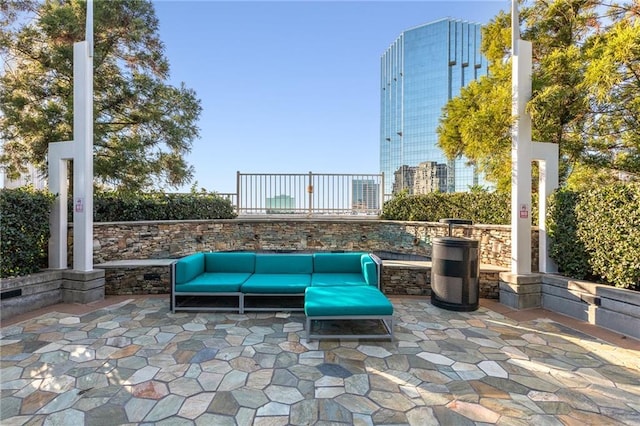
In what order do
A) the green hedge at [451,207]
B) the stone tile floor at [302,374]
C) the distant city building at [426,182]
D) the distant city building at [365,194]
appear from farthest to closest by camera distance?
the distant city building at [365,194], the distant city building at [426,182], the green hedge at [451,207], the stone tile floor at [302,374]

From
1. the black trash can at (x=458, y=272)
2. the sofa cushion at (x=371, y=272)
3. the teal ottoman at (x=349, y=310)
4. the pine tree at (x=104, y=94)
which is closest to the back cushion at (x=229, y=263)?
the teal ottoman at (x=349, y=310)

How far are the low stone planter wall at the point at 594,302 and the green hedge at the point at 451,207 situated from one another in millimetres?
1790

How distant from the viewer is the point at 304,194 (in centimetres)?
808

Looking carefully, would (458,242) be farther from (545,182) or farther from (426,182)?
(426,182)

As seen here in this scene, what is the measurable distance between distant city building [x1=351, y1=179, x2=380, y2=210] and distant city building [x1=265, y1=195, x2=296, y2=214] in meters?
1.72

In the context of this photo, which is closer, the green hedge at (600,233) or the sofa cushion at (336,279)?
the green hedge at (600,233)

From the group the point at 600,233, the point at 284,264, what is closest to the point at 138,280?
the point at 284,264

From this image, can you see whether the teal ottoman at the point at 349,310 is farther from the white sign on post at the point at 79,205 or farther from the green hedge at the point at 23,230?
the green hedge at the point at 23,230

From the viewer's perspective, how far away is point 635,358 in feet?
8.96

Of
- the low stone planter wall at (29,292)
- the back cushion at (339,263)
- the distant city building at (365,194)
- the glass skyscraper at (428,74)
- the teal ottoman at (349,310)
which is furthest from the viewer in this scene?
the glass skyscraper at (428,74)

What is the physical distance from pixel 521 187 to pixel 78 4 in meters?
8.71

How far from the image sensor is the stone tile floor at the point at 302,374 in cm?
194

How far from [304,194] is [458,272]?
4.89 metres

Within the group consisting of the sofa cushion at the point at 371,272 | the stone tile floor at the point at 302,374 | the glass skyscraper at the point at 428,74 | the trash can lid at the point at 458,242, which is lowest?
the stone tile floor at the point at 302,374
